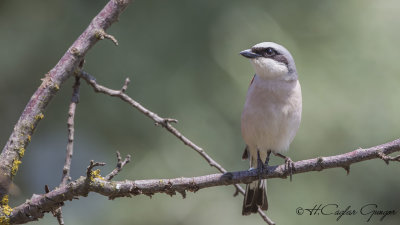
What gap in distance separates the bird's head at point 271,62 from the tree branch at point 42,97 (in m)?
1.62

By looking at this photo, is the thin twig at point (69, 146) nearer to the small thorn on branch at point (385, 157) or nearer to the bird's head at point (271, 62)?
the bird's head at point (271, 62)

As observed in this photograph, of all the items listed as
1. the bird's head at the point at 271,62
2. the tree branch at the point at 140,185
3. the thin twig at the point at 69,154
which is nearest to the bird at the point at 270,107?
the bird's head at the point at 271,62

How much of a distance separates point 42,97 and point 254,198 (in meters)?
2.29

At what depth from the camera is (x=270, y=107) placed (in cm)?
417

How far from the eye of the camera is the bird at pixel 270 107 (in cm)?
418

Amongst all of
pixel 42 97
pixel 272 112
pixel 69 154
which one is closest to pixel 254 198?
pixel 272 112

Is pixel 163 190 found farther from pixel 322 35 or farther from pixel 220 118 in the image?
pixel 322 35

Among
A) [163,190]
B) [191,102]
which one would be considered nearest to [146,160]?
[191,102]

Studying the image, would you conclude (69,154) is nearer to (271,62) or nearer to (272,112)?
(272,112)

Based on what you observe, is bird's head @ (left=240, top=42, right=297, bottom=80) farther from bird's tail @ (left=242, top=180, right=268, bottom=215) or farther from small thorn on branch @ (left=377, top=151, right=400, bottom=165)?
small thorn on branch @ (left=377, top=151, right=400, bottom=165)

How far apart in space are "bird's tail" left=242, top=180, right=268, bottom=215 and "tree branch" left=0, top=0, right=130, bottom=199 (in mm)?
2076

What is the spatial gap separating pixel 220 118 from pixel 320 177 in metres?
1.28

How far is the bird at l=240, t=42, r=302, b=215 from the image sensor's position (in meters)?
4.18

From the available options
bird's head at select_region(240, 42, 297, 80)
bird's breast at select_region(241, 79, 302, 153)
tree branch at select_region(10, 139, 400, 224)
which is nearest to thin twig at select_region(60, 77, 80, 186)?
tree branch at select_region(10, 139, 400, 224)
